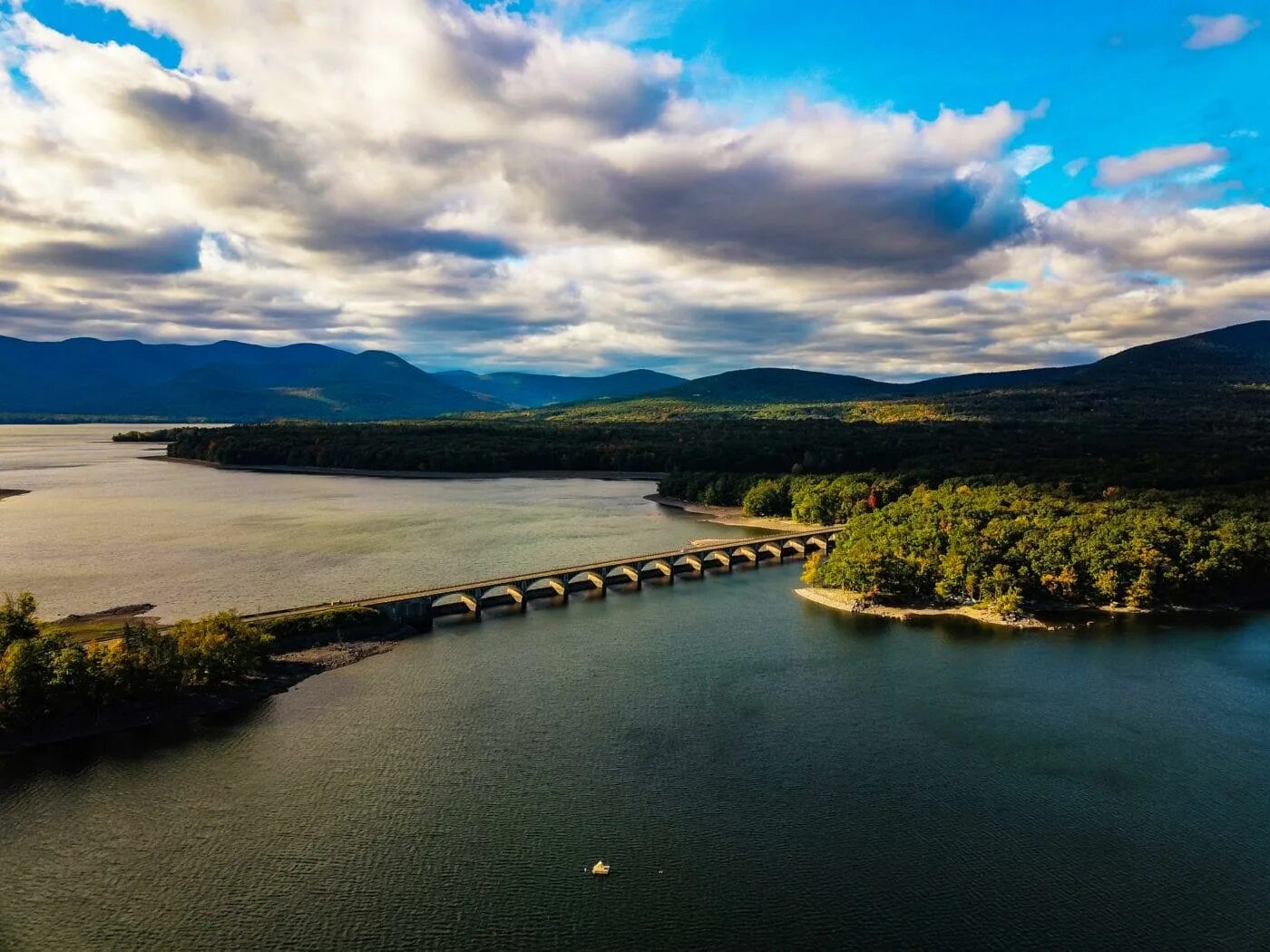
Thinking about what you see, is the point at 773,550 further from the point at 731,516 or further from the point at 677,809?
the point at 677,809

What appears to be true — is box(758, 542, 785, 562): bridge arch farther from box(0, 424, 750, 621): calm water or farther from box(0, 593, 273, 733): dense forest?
box(0, 593, 273, 733): dense forest

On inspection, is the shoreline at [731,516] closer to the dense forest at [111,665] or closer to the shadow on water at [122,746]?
the dense forest at [111,665]

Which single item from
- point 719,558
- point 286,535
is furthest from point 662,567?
point 286,535

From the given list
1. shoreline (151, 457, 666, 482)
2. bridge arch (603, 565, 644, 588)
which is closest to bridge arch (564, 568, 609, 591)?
bridge arch (603, 565, 644, 588)

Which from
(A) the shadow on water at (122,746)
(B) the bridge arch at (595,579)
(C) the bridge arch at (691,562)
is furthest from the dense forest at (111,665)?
(C) the bridge arch at (691,562)

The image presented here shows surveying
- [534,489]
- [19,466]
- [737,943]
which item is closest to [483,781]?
[737,943]

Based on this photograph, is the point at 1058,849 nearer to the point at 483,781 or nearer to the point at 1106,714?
the point at 1106,714
